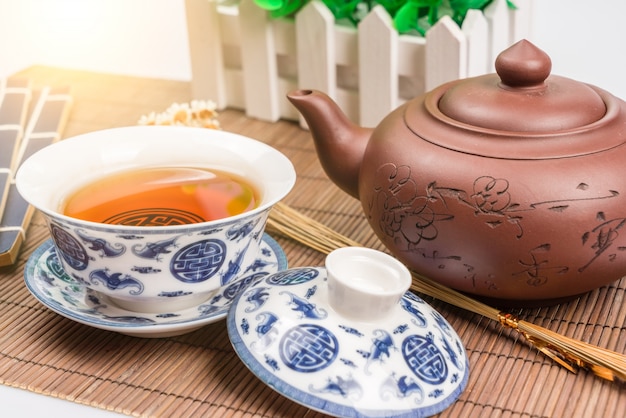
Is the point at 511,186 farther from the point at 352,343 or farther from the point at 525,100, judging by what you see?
the point at 352,343

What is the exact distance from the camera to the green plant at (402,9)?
4.46 feet

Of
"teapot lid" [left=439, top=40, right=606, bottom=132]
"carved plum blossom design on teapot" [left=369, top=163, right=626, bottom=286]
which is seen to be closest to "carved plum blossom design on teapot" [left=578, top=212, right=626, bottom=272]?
"carved plum blossom design on teapot" [left=369, top=163, right=626, bottom=286]

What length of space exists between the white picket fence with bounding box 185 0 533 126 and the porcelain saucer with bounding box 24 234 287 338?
0.51 metres

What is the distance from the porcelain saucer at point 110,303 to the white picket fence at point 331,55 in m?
0.51

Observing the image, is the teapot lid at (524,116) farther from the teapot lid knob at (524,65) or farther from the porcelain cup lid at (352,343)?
the porcelain cup lid at (352,343)

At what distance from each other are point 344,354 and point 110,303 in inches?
11.6

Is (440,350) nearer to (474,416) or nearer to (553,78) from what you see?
(474,416)

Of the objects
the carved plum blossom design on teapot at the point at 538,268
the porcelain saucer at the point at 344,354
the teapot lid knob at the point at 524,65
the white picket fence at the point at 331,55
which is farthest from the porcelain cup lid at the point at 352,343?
the white picket fence at the point at 331,55

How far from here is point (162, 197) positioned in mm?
919

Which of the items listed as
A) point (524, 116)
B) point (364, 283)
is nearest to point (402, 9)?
point (524, 116)

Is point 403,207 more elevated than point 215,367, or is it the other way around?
point 403,207

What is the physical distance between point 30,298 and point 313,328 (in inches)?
16.5

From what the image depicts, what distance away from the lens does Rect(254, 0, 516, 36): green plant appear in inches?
53.6

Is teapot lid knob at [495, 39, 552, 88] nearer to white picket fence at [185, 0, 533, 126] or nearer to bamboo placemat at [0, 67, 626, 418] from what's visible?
bamboo placemat at [0, 67, 626, 418]
